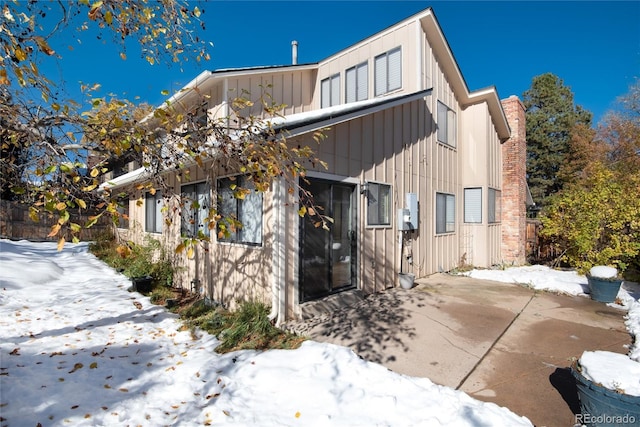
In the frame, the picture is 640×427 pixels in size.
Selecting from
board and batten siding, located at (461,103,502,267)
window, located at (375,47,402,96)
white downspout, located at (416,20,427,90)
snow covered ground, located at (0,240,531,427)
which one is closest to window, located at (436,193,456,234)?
board and batten siding, located at (461,103,502,267)

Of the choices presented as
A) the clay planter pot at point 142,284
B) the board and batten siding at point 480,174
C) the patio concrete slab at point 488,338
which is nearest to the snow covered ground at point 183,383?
the patio concrete slab at point 488,338

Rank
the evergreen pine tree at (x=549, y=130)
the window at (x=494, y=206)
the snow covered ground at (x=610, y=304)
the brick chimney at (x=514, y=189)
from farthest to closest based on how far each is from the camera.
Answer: the evergreen pine tree at (x=549, y=130), the brick chimney at (x=514, y=189), the window at (x=494, y=206), the snow covered ground at (x=610, y=304)

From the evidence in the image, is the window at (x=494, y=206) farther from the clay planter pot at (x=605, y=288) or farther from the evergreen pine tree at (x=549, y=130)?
the evergreen pine tree at (x=549, y=130)

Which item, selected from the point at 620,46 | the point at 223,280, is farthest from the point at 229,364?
the point at 620,46

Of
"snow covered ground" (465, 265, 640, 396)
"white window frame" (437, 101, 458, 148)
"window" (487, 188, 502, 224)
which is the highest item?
"white window frame" (437, 101, 458, 148)

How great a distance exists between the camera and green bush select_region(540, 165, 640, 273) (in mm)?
7559

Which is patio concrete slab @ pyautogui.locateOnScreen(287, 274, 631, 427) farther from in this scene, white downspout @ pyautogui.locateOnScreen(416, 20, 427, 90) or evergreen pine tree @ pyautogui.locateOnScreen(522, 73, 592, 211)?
evergreen pine tree @ pyautogui.locateOnScreen(522, 73, 592, 211)

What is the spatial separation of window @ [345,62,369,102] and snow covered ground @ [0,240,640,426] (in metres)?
8.52

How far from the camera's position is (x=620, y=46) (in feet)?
49.4

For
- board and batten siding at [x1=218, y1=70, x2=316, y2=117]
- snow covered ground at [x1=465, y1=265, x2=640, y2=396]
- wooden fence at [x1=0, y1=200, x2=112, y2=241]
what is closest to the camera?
snow covered ground at [x1=465, y1=265, x2=640, y2=396]

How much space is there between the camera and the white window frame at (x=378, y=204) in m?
6.84

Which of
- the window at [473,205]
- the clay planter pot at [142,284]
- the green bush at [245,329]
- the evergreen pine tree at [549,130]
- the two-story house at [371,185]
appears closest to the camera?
the green bush at [245,329]

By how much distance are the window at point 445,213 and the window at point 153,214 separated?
8.50 meters

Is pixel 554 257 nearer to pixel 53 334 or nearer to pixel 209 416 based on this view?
pixel 209 416
